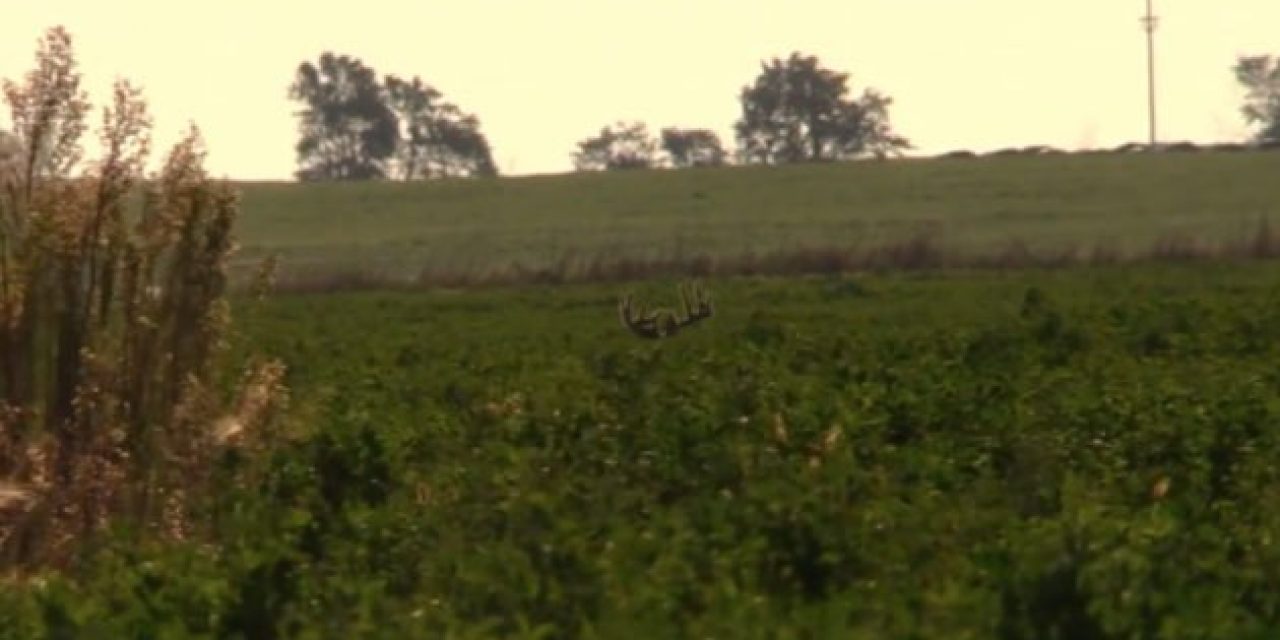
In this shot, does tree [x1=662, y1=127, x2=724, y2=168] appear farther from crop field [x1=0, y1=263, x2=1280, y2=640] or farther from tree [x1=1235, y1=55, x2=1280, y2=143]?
crop field [x1=0, y1=263, x2=1280, y2=640]

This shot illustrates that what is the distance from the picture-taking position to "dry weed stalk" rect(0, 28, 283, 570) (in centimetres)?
1298

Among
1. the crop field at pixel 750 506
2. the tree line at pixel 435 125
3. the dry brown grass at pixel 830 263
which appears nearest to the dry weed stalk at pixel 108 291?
the crop field at pixel 750 506

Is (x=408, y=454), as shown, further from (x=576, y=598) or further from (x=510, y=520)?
(x=576, y=598)

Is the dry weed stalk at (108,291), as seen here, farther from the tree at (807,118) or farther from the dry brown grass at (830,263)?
the tree at (807,118)

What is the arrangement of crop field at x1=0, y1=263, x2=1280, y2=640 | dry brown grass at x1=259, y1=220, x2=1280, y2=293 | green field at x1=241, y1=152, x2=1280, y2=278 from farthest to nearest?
1. green field at x1=241, y1=152, x2=1280, y2=278
2. dry brown grass at x1=259, y1=220, x2=1280, y2=293
3. crop field at x1=0, y1=263, x2=1280, y2=640

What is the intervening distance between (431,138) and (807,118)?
12.7 metres

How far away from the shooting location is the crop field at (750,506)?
8.74m

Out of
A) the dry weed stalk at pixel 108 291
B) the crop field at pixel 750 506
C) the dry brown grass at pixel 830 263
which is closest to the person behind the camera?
the crop field at pixel 750 506

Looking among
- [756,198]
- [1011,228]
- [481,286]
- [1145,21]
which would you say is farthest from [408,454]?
[1145,21]

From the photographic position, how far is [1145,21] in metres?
89.8

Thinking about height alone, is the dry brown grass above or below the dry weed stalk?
below

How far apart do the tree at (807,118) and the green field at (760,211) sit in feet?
99.4

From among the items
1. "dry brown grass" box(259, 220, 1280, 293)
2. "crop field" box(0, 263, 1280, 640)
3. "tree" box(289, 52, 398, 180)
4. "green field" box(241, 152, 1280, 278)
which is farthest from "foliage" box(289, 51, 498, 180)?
"crop field" box(0, 263, 1280, 640)

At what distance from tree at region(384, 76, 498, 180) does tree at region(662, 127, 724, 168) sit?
26.8 ft
